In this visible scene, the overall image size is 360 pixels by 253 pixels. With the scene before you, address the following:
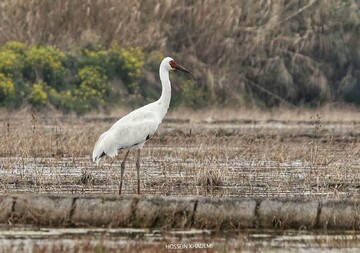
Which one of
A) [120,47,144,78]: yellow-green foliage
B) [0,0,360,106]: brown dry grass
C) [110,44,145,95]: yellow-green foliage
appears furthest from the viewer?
[0,0,360,106]: brown dry grass

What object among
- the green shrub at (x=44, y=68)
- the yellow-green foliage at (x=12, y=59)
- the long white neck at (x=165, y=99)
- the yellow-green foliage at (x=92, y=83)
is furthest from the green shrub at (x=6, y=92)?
the long white neck at (x=165, y=99)

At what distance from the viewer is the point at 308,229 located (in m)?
13.0

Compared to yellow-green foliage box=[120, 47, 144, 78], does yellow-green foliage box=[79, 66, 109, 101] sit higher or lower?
lower

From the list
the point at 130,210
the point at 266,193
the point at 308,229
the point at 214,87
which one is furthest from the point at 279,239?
the point at 214,87

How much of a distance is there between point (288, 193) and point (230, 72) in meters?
25.7

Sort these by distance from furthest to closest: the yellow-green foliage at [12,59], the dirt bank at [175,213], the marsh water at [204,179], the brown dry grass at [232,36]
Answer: the brown dry grass at [232,36]
the yellow-green foliage at [12,59]
the dirt bank at [175,213]
the marsh water at [204,179]

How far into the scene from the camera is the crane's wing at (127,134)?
52.2ft

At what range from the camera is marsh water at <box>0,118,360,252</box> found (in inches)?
462

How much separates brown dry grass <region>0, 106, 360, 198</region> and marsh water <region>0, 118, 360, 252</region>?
2cm

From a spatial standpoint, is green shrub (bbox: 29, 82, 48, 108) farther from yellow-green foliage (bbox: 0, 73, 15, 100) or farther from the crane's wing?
the crane's wing

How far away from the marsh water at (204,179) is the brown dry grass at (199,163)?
17mm

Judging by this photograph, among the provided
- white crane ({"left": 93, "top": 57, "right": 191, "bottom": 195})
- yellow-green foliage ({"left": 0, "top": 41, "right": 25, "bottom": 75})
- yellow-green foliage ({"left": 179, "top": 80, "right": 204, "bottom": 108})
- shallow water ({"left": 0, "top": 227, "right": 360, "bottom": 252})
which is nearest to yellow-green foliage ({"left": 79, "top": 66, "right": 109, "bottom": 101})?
yellow-green foliage ({"left": 0, "top": 41, "right": 25, "bottom": 75})

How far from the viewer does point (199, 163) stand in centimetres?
1930

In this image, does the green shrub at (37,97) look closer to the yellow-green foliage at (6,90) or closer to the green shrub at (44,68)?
the yellow-green foliage at (6,90)
